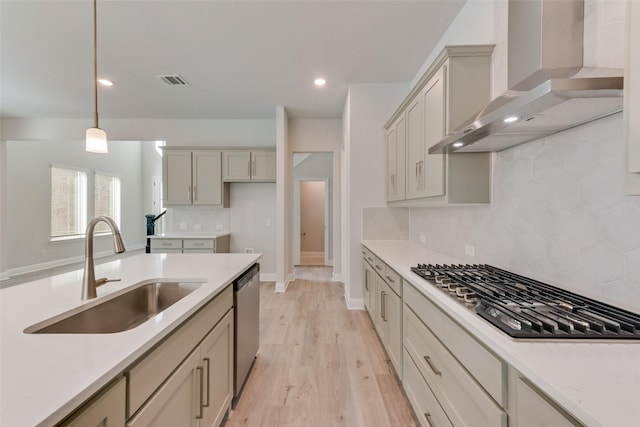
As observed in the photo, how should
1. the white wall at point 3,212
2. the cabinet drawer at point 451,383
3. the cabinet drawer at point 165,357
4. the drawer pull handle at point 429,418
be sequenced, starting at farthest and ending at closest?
the white wall at point 3,212 → the drawer pull handle at point 429,418 → the cabinet drawer at point 451,383 → the cabinet drawer at point 165,357

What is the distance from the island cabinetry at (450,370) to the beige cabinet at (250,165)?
3.70 meters

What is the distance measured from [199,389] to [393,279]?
1.42m

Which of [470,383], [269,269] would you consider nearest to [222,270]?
[470,383]

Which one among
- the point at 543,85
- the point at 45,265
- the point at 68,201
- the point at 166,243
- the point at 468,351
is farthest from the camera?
the point at 68,201

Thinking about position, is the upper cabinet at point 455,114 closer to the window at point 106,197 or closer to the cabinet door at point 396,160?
the cabinet door at point 396,160

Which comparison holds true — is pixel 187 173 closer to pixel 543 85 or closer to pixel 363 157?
pixel 363 157

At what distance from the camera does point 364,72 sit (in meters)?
3.51

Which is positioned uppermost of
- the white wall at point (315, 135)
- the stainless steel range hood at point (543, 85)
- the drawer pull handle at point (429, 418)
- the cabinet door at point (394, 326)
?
the white wall at point (315, 135)

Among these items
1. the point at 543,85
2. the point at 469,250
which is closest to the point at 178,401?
the point at 543,85

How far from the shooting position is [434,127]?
6.87ft

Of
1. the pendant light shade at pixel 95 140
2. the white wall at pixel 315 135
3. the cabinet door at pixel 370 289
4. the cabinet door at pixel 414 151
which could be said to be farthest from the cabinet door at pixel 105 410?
the white wall at pixel 315 135

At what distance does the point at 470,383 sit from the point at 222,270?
1.46 m

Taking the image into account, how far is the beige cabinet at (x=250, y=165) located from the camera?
16.4ft

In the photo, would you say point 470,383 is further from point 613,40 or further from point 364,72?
point 364,72
